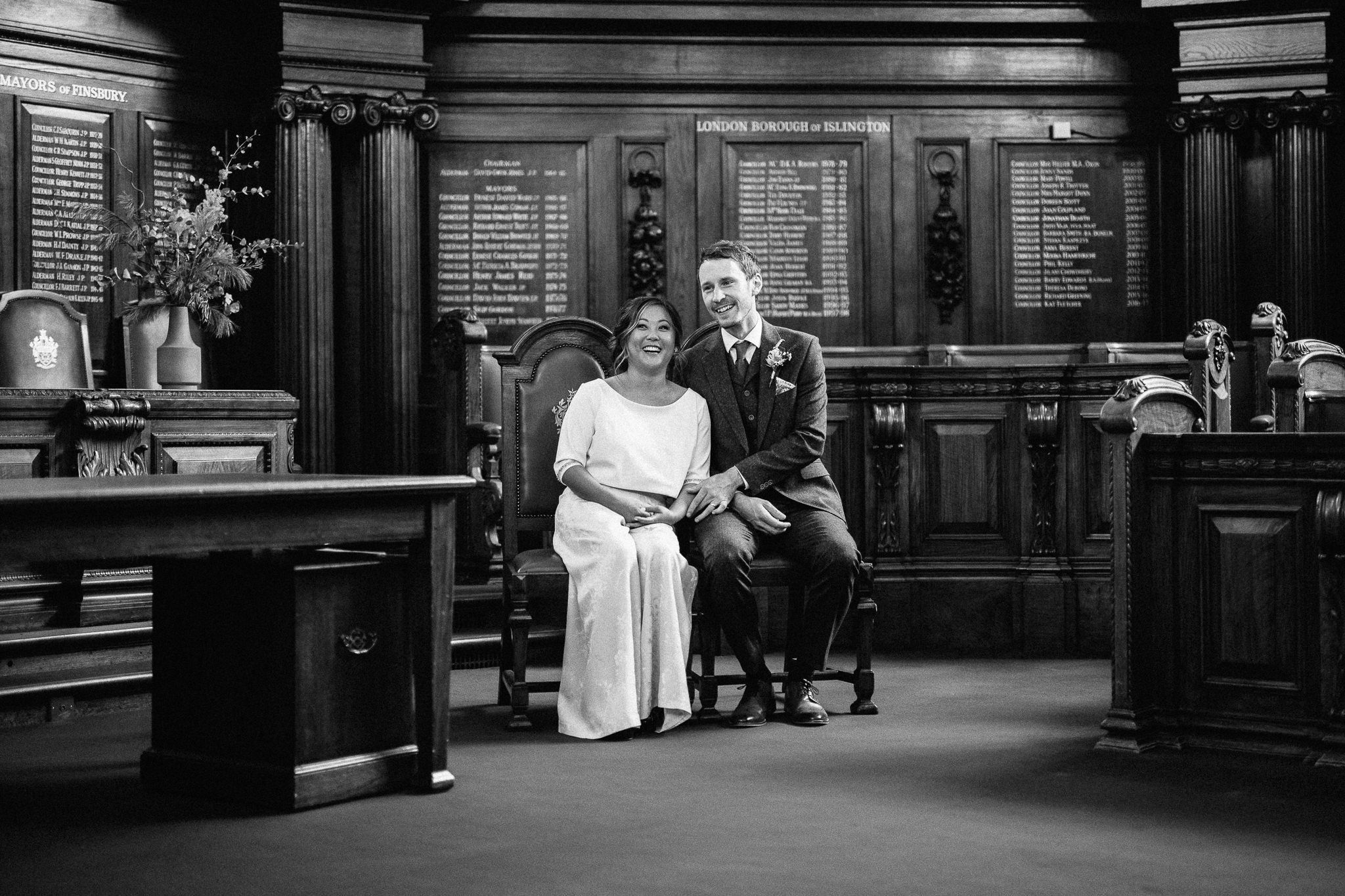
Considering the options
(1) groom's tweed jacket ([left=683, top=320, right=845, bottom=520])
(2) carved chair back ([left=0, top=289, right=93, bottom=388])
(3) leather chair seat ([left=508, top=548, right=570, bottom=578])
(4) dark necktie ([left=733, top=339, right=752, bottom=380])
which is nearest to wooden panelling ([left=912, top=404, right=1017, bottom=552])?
(1) groom's tweed jacket ([left=683, top=320, right=845, bottom=520])

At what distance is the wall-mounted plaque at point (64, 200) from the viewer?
6.26m

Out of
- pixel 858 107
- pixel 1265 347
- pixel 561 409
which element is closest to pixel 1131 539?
pixel 561 409

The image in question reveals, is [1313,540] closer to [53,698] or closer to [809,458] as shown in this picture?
[809,458]

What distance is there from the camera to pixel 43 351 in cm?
579

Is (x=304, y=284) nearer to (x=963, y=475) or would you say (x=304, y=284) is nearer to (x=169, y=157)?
(x=169, y=157)

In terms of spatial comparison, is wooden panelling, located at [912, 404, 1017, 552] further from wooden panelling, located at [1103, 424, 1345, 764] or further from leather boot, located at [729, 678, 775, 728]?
wooden panelling, located at [1103, 424, 1345, 764]

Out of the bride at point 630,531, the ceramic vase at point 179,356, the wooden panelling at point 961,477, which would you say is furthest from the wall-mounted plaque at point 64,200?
the wooden panelling at point 961,477

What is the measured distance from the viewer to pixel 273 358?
6.77 meters

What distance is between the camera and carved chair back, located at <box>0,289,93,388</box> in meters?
5.73

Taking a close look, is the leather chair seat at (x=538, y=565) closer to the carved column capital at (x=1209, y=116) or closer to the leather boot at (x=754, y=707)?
the leather boot at (x=754, y=707)

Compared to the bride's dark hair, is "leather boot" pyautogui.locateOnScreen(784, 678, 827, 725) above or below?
below

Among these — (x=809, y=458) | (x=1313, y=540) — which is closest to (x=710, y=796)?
(x=809, y=458)

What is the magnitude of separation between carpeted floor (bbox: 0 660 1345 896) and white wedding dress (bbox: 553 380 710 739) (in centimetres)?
12

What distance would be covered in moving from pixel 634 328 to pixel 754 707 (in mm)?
1209
